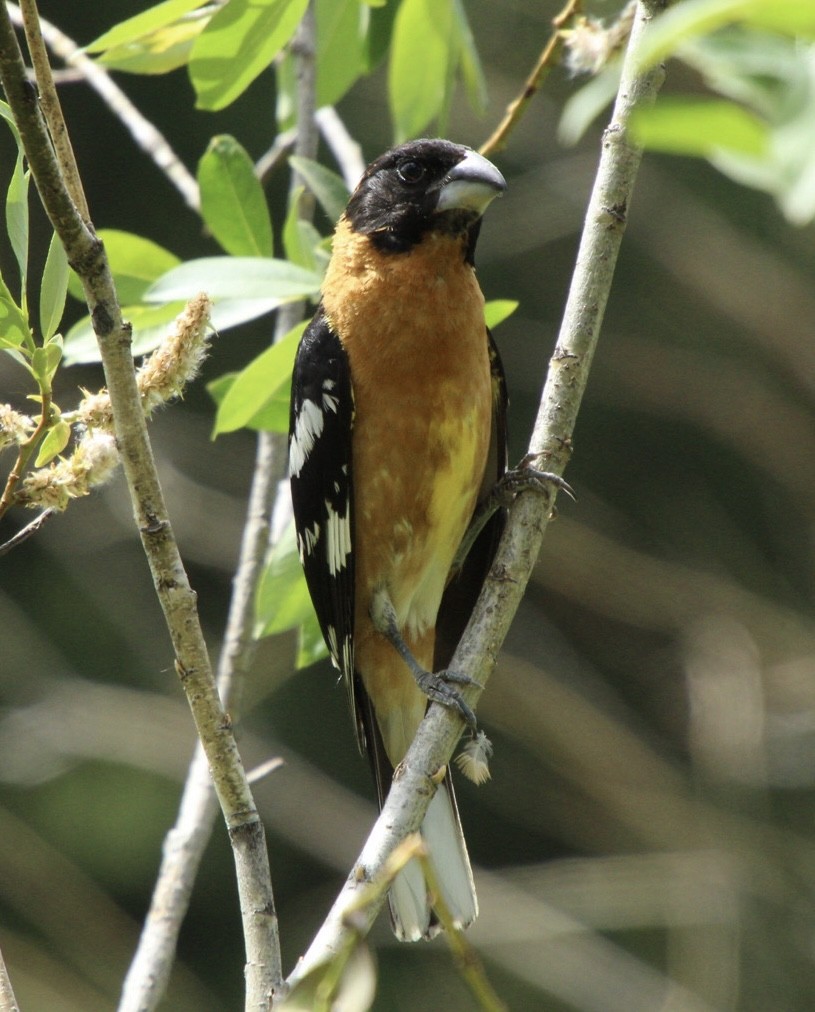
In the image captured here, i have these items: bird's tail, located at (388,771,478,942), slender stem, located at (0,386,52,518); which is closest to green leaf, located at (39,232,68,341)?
slender stem, located at (0,386,52,518)

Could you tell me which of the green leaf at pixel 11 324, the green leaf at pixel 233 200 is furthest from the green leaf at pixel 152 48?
the green leaf at pixel 11 324

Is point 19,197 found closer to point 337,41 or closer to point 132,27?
point 132,27

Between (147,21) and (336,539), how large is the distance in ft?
4.20

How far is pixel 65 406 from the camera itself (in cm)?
677

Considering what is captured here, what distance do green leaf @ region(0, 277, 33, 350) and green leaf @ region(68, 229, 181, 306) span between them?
1072 millimetres

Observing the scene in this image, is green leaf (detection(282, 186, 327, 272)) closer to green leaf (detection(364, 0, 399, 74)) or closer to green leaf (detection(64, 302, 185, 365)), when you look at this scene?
green leaf (detection(64, 302, 185, 365))

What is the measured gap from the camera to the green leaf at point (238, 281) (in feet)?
9.00

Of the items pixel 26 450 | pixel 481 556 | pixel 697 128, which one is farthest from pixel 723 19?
pixel 481 556

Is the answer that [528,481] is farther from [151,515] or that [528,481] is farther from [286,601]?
[151,515]

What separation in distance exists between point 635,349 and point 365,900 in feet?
21.3

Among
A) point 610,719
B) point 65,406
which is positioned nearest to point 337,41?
point 65,406

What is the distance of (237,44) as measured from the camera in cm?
249

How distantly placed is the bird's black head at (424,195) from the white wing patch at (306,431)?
481mm

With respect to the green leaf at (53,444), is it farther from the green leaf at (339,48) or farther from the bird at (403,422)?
the green leaf at (339,48)
